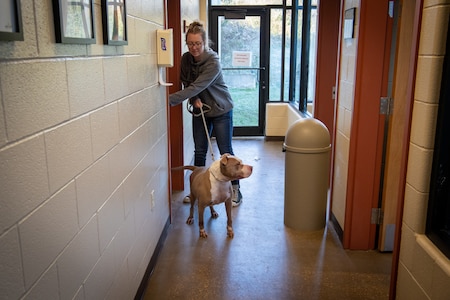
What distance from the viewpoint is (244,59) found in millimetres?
7012

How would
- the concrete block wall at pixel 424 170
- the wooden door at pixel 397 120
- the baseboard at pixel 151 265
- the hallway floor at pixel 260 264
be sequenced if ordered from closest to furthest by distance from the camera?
the concrete block wall at pixel 424 170 → the baseboard at pixel 151 265 → the hallway floor at pixel 260 264 → the wooden door at pixel 397 120

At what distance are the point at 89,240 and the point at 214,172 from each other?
170 cm

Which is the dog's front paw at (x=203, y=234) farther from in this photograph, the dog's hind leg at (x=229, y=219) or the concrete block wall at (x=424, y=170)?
the concrete block wall at (x=424, y=170)

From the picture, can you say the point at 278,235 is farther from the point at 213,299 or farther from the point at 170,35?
the point at 170,35

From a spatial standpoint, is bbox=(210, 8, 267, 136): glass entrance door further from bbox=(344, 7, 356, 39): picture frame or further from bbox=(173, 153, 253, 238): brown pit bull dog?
bbox=(173, 153, 253, 238): brown pit bull dog

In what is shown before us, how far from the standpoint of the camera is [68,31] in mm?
1323

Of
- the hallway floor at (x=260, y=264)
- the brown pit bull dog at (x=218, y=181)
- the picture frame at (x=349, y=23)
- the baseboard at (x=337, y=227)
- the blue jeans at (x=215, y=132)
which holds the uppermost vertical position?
the picture frame at (x=349, y=23)

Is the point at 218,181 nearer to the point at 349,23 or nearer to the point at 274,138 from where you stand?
the point at 349,23

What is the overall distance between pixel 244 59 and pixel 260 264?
15.5 ft

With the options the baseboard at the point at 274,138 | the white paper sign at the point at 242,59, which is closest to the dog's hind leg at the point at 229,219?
the baseboard at the point at 274,138

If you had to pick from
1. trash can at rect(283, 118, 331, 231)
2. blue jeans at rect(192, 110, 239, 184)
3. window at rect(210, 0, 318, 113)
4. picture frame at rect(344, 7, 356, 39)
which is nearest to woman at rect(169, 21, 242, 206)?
blue jeans at rect(192, 110, 239, 184)

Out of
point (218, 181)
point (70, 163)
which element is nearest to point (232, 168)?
point (218, 181)

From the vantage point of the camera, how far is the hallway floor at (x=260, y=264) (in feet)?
8.43

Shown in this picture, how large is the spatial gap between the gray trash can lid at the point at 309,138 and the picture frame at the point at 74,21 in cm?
203
